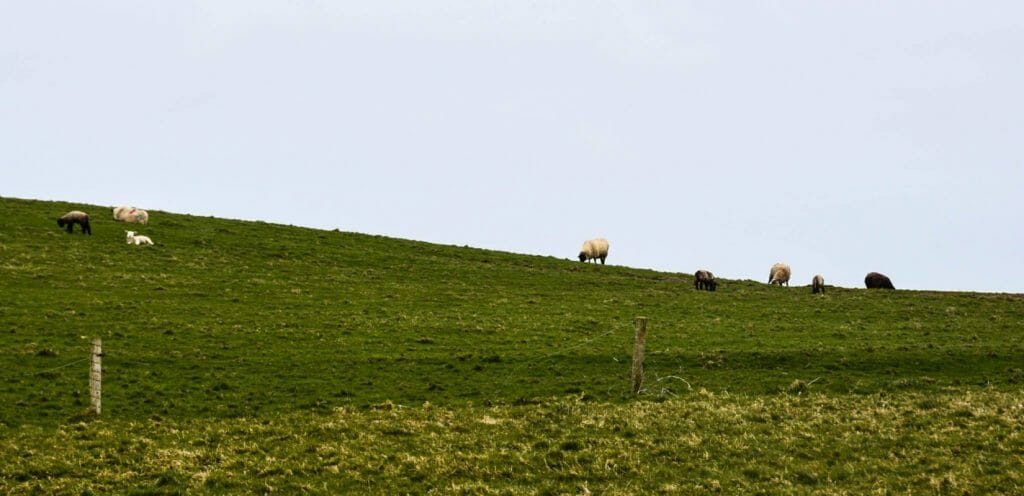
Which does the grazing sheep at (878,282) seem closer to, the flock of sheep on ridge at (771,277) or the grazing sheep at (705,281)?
the flock of sheep on ridge at (771,277)

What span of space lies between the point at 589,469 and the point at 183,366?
14.1m

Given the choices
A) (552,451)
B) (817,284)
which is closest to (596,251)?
(817,284)

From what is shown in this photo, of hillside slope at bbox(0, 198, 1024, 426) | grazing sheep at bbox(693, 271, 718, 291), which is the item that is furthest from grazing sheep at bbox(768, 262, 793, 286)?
grazing sheep at bbox(693, 271, 718, 291)

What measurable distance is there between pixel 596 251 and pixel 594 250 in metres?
0.16

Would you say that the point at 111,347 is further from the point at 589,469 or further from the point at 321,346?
the point at 589,469

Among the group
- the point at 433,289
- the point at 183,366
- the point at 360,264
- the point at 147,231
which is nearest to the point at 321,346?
the point at 183,366

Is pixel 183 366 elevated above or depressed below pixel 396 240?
below

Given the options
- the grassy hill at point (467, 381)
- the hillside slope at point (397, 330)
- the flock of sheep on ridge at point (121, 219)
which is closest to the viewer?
the grassy hill at point (467, 381)

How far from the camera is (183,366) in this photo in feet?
79.2

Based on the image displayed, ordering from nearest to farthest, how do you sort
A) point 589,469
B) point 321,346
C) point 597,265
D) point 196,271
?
point 589,469 → point 321,346 → point 196,271 → point 597,265

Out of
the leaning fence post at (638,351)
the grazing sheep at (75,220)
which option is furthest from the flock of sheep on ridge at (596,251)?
the leaning fence post at (638,351)

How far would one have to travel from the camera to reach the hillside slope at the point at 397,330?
22.2m

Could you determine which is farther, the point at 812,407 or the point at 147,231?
the point at 147,231

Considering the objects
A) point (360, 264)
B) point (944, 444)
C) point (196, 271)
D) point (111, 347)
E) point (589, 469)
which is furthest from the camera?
point (360, 264)
